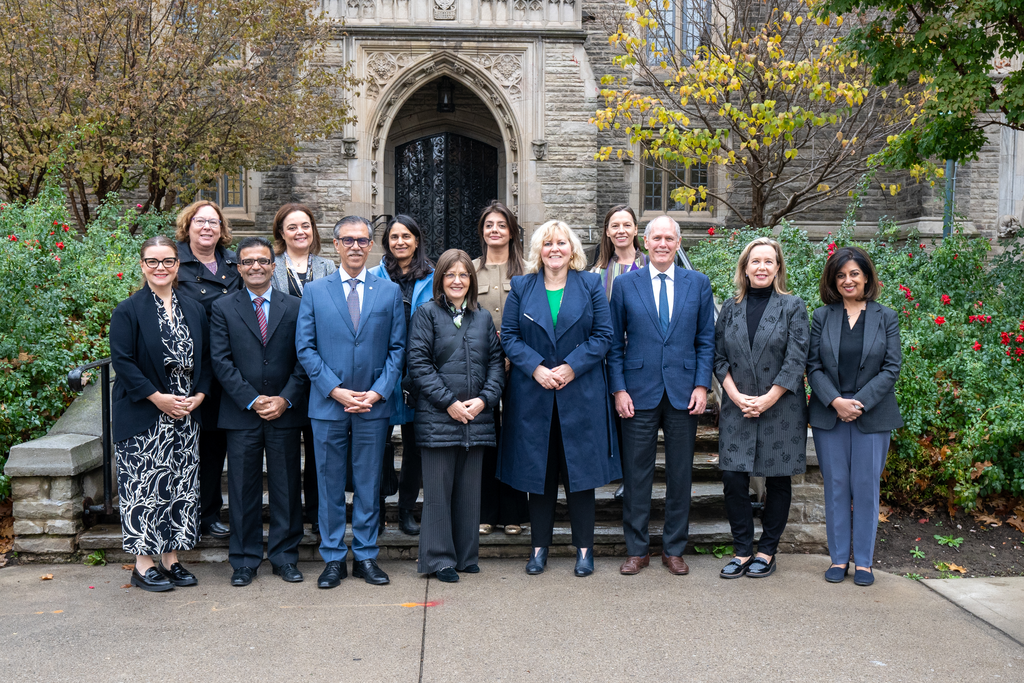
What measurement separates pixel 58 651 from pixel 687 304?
3.65 meters

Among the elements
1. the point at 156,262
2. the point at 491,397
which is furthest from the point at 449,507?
the point at 156,262

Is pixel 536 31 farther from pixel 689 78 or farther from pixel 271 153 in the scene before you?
pixel 271 153

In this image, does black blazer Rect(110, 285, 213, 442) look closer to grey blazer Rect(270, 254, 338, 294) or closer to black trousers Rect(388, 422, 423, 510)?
grey blazer Rect(270, 254, 338, 294)

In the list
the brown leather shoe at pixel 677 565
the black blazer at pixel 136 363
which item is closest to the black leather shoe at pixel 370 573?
the black blazer at pixel 136 363

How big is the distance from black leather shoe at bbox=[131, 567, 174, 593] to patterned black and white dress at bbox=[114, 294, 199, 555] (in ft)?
0.48

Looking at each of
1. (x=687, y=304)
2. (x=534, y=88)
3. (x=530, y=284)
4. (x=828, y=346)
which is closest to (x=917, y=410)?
(x=828, y=346)

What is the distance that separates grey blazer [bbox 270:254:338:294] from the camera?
16.1 feet

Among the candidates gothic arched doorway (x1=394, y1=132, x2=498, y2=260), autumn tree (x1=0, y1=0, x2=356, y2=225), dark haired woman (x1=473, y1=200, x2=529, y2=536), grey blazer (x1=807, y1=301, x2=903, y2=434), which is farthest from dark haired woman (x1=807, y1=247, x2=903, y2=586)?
gothic arched doorway (x1=394, y1=132, x2=498, y2=260)

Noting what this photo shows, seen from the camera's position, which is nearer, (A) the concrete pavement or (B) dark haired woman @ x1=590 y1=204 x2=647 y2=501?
(A) the concrete pavement

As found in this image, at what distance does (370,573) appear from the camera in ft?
14.6

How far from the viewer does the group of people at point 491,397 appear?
4375 mm

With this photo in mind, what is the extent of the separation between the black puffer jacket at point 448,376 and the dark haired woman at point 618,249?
1.02 meters

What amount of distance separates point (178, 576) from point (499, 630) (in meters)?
1.89

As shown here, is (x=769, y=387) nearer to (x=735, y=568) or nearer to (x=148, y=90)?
(x=735, y=568)
